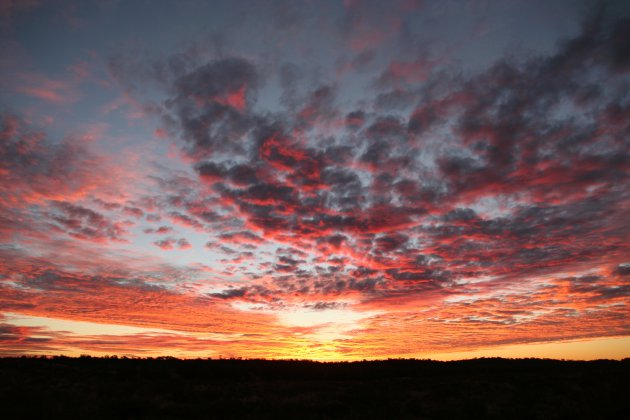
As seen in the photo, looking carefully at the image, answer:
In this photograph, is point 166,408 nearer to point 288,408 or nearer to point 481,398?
point 288,408

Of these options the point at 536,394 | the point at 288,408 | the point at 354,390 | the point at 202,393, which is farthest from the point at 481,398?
the point at 202,393

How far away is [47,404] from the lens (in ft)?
69.3

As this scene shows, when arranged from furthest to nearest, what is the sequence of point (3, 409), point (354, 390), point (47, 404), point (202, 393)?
point (354, 390) → point (202, 393) → point (47, 404) → point (3, 409)

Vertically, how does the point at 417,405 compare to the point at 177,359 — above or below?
below

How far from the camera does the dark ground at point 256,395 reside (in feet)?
70.4

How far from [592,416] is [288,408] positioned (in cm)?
1727

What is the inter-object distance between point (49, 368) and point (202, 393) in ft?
52.0

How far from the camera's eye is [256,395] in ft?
93.8

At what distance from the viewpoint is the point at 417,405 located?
952 inches

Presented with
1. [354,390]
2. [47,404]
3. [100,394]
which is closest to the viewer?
[47,404]

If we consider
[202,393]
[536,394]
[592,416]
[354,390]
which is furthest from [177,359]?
[592,416]

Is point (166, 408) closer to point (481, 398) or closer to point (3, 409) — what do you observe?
point (3, 409)

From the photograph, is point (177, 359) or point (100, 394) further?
point (177, 359)

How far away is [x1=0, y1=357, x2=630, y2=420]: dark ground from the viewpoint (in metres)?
21.5
